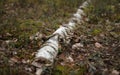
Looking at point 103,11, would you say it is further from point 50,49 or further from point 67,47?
point 50,49

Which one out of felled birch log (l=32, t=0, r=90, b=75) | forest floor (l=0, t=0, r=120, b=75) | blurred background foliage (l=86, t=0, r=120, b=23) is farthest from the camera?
blurred background foliage (l=86, t=0, r=120, b=23)

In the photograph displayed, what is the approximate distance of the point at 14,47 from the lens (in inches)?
211

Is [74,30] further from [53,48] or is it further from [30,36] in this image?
[53,48]

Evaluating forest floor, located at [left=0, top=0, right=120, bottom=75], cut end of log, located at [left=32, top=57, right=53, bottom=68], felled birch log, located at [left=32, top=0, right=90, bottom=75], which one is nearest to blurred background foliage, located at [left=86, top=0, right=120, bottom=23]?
forest floor, located at [left=0, top=0, right=120, bottom=75]

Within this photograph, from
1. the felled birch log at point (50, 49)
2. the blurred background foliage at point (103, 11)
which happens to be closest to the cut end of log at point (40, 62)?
the felled birch log at point (50, 49)

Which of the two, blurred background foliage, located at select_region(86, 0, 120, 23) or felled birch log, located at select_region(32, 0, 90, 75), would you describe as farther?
blurred background foliage, located at select_region(86, 0, 120, 23)

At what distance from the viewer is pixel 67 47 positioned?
18.8 ft

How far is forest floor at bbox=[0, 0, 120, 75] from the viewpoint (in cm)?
439

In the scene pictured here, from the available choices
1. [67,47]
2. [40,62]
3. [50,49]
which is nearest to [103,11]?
[67,47]

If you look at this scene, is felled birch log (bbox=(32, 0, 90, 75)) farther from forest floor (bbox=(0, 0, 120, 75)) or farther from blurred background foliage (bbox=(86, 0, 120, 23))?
blurred background foliage (bbox=(86, 0, 120, 23))

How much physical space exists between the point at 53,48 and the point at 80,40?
1260 millimetres

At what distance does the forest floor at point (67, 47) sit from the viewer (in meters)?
4.39

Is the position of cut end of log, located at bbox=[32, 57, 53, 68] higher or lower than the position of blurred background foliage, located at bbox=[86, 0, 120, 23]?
lower

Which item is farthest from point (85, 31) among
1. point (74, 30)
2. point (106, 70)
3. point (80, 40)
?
point (106, 70)
